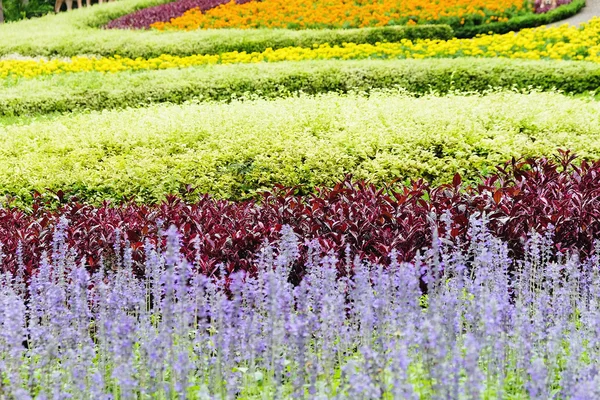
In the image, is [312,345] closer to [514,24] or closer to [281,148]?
[281,148]

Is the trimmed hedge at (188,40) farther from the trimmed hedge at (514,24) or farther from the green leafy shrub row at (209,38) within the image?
the trimmed hedge at (514,24)

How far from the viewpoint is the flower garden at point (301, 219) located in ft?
9.41

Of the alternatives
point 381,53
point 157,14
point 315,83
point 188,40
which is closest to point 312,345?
point 315,83

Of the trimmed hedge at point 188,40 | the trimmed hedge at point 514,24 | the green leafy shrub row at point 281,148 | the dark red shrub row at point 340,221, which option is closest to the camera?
the dark red shrub row at point 340,221

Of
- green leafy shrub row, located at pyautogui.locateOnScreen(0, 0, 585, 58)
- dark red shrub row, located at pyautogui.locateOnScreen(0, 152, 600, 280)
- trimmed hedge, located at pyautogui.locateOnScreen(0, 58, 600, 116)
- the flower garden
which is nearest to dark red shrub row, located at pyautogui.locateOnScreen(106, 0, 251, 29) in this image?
green leafy shrub row, located at pyautogui.locateOnScreen(0, 0, 585, 58)

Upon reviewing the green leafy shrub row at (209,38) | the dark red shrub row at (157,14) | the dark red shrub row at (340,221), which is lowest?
the dark red shrub row at (340,221)

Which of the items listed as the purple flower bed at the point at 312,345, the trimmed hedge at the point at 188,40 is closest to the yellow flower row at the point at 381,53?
the trimmed hedge at the point at 188,40

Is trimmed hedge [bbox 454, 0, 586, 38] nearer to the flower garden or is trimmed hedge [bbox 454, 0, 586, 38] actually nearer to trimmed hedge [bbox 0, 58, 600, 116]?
the flower garden

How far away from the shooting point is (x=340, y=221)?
4.97 metres

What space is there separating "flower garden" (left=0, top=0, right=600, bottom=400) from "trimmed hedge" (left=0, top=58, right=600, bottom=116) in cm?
3

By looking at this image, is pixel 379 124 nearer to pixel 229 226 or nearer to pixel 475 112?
pixel 475 112

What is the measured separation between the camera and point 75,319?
3.84 m

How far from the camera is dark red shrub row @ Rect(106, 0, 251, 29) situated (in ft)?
68.2

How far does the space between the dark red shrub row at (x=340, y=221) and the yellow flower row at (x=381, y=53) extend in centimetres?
820
